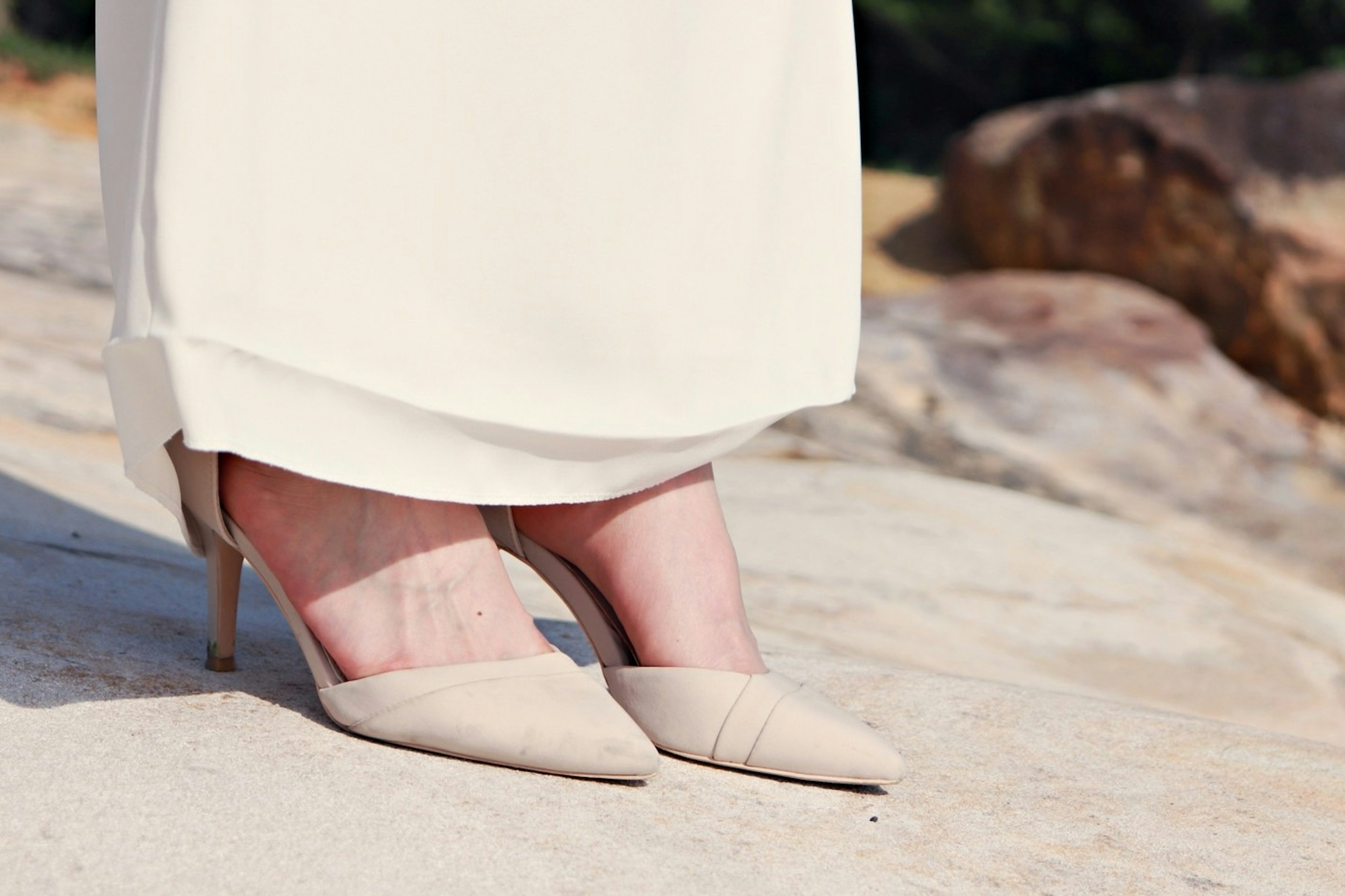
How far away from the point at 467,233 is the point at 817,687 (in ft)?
2.00

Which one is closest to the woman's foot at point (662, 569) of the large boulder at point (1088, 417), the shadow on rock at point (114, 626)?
the shadow on rock at point (114, 626)

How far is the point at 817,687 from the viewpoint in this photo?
129 centimetres

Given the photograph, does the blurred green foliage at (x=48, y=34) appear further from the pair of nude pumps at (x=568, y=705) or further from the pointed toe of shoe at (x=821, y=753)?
the pointed toe of shoe at (x=821, y=753)

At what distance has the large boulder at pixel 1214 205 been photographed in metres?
5.49

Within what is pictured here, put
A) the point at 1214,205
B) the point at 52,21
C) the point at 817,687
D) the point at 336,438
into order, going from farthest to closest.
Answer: the point at 52,21, the point at 1214,205, the point at 817,687, the point at 336,438

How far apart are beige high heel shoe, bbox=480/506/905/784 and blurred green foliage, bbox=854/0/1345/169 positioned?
10.3 m

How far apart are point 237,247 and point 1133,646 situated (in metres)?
1.68

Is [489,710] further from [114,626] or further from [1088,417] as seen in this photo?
[1088,417]

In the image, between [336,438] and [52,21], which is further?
[52,21]

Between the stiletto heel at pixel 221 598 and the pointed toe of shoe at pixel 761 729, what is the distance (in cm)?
34

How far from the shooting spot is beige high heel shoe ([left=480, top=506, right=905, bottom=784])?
0.96 metres

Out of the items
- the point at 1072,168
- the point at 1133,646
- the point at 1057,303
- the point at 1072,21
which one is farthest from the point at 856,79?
the point at 1072,21

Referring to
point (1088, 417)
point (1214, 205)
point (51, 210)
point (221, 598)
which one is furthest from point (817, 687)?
point (1214, 205)

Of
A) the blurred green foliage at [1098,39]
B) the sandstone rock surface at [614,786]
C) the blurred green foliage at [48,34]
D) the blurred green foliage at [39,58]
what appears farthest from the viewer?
the blurred green foliage at [1098,39]
